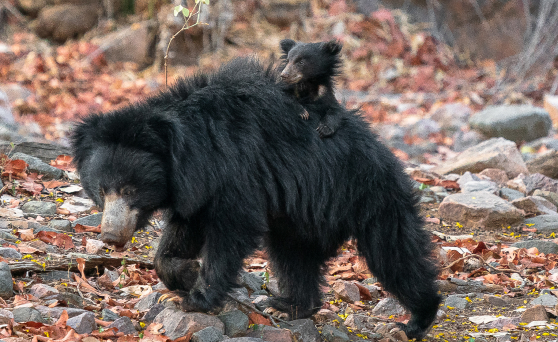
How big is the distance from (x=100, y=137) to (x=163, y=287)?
102cm

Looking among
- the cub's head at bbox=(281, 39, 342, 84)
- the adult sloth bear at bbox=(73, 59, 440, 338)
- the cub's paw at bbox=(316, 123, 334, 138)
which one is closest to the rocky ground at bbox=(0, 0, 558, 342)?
the adult sloth bear at bbox=(73, 59, 440, 338)

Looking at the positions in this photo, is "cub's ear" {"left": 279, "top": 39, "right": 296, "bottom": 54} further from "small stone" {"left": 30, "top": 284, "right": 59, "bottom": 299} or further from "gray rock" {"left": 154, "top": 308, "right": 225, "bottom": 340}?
"small stone" {"left": 30, "top": 284, "right": 59, "bottom": 299}

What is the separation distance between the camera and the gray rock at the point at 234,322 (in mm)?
3000

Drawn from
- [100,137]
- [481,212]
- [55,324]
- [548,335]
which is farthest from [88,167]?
[481,212]

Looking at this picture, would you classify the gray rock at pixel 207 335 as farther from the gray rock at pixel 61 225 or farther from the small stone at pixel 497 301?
the small stone at pixel 497 301

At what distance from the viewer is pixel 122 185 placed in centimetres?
281

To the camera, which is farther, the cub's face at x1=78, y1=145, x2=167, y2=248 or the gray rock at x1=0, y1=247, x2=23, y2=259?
the gray rock at x1=0, y1=247, x2=23, y2=259

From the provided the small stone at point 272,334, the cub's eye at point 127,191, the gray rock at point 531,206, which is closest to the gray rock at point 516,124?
Answer: the gray rock at point 531,206

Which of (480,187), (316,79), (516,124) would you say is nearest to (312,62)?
(316,79)

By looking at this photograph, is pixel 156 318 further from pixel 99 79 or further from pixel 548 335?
pixel 99 79

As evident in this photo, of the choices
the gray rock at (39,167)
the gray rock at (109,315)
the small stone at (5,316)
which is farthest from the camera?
the gray rock at (39,167)

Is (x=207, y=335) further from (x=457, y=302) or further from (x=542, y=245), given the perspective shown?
(x=542, y=245)

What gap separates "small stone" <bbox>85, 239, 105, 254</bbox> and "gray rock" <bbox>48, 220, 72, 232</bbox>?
0.29 meters

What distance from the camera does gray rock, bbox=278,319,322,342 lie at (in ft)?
10.3
